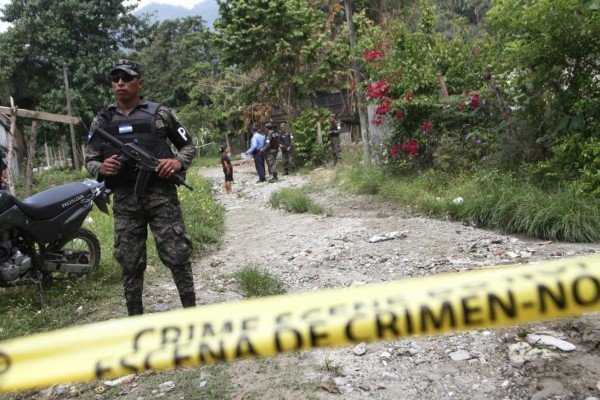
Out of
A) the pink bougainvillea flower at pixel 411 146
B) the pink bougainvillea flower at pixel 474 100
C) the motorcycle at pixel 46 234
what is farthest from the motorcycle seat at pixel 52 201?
the pink bougainvillea flower at pixel 474 100

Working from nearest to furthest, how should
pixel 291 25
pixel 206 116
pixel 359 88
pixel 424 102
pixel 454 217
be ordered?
pixel 454 217, pixel 424 102, pixel 359 88, pixel 291 25, pixel 206 116

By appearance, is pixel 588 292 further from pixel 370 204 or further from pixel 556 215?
pixel 370 204

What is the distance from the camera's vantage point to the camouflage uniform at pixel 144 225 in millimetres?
3229

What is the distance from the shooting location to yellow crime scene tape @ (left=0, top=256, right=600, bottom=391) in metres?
1.33

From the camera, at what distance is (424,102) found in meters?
8.12

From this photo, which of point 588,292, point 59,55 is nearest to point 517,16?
point 588,292

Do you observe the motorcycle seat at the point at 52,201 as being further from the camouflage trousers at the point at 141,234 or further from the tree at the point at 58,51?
the tree at the point at 58,51

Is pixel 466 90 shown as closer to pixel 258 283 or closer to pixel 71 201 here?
pixel 258 283

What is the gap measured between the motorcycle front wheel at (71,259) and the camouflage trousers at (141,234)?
123 centimetres

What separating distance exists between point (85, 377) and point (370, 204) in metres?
7.13

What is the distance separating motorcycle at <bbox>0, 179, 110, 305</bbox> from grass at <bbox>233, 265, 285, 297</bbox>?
140 centimetres

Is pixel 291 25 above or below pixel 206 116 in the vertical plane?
above

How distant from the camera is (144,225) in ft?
10.9

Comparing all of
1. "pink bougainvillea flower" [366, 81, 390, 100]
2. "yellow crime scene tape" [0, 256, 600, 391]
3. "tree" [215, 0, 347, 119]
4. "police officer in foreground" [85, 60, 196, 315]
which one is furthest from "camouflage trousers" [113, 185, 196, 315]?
"tree" [215, 0, 347, 119]
